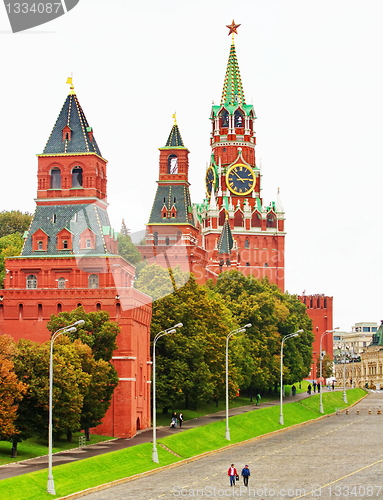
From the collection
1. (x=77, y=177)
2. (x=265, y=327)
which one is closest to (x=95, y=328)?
(x=77, y=177)

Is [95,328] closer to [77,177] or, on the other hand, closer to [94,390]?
[94,390]

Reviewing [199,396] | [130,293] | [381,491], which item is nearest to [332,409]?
[199,396]

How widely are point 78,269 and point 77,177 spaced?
26.0 ft

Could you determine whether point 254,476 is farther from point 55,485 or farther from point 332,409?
point 332,409

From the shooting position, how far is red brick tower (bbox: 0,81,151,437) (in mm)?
88688

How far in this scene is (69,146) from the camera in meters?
94.5

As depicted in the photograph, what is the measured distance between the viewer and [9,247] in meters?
112

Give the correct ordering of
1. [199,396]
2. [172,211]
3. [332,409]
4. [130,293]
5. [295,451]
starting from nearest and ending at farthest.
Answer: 1. [295,451]
2. [130,293]
3. [199,396]
4. [332,409]
5. [172,211]

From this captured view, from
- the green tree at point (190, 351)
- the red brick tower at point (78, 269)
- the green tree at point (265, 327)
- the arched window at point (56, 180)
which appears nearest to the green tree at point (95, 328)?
the red brick tower at point (78, 269)

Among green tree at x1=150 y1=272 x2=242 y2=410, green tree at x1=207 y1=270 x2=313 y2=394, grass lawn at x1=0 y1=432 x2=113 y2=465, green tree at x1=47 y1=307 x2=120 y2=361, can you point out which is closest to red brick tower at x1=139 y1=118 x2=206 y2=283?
green tree at x1=207 y1=270 x2=313 y2=394

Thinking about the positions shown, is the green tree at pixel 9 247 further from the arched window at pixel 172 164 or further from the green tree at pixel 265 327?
the arched window at pixel 172 164

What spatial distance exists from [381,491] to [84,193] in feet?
138

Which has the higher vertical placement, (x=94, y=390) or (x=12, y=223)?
(x=12, y=223)

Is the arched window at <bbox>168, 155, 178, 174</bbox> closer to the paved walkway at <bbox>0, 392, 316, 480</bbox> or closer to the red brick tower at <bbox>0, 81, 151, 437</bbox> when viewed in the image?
the paved walkway at <bbox>0, 392, 316, 480</bbox>
